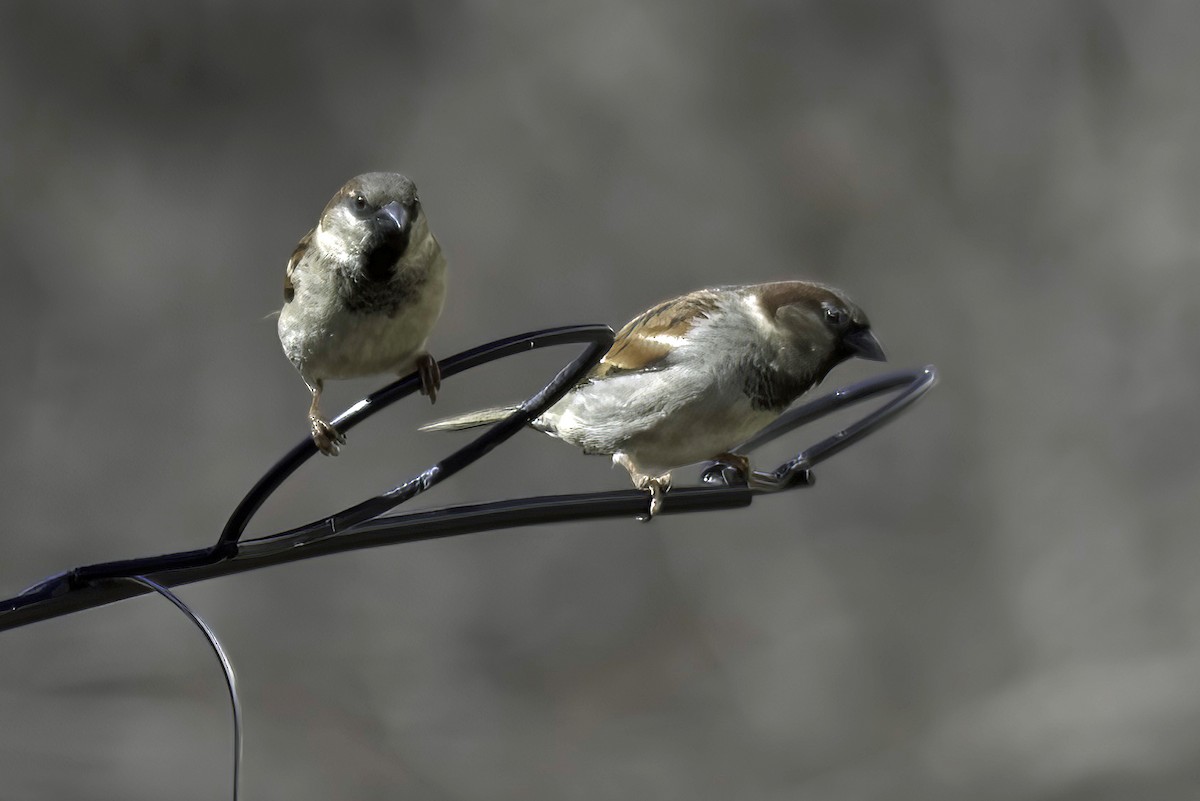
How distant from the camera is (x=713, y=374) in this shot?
1.14m

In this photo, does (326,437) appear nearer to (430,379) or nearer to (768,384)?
(430,379)

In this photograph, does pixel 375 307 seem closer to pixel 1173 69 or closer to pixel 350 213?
pixel 350 213

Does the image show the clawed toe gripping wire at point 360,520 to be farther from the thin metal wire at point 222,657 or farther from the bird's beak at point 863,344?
the bird's beak at point 863,344

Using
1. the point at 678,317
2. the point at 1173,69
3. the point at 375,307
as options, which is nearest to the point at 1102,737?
the point at 1173,69

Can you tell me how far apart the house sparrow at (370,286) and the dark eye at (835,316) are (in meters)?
0.36

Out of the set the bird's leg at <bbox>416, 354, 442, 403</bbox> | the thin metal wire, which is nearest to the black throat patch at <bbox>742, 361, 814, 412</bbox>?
the bird's leg at <bbox>416, 354, 442, 403</bbox>

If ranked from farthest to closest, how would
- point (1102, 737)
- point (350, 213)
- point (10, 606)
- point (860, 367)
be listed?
point (1102, 737)
point (860, 367)
point (350, 213)
point (10, 606)

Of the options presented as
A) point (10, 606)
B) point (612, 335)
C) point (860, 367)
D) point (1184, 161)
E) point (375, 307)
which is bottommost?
point (10, 606)

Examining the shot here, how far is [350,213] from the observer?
3.14 ft

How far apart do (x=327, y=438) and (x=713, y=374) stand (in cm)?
42

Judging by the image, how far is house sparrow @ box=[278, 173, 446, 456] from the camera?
938 mm

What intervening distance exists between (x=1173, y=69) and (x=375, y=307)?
3035 millimetres

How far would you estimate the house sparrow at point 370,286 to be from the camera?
3.08ft

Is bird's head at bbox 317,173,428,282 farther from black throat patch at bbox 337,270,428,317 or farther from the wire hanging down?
the wire hanging down
